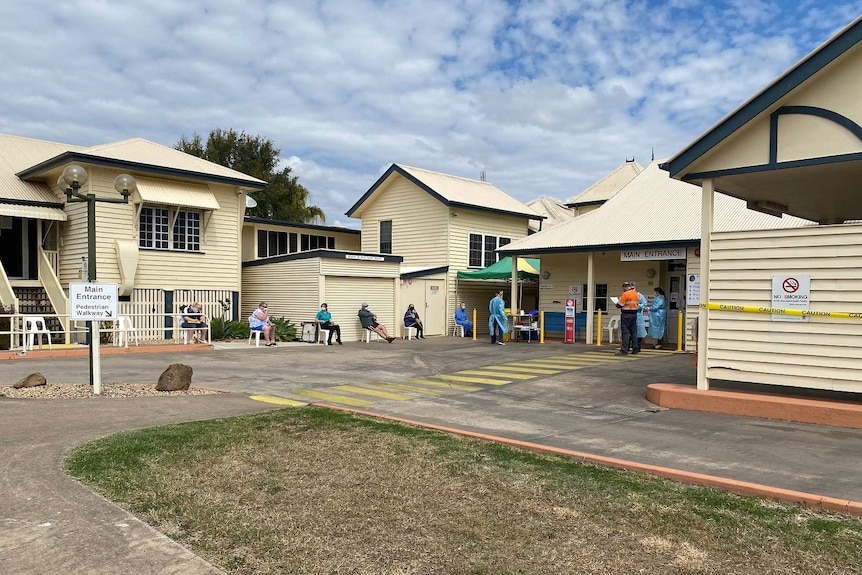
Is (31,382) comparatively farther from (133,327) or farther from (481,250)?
(481,250)

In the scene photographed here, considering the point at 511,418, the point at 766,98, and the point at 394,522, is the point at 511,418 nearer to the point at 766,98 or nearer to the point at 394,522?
the point at 394,522

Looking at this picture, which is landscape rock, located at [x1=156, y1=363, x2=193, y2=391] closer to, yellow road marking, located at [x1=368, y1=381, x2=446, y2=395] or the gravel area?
the gravel area

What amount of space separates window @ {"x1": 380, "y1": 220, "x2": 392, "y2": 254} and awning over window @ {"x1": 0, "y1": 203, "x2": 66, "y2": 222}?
43.3 ft

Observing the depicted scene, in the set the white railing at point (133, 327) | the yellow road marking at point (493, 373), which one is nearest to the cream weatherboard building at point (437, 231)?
the white railing at point (133, 327)

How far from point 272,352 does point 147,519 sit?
1426 centimetres

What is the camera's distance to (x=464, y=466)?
6.26 meters

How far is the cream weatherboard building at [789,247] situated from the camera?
850 centimetres

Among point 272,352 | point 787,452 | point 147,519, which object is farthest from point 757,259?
point 272,352

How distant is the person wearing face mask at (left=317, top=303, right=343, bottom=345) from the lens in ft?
72.7

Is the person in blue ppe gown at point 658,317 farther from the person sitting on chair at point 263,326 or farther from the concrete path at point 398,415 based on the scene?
the person sitting on chair at point 263,326

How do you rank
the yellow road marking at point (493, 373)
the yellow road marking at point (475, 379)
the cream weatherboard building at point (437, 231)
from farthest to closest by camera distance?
the cream weatherboard building at point (437, 231) < the yellow road marking at point (493, 373) < the yellow road marking at point (475, 379)

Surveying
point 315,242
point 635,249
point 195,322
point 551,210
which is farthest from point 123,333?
point 551,210

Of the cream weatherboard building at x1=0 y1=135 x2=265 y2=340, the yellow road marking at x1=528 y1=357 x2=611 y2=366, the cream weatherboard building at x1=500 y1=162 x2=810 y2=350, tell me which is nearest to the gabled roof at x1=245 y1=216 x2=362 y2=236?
the cream weatherboard building at x1=0 y1=135 x2=265 y2=340

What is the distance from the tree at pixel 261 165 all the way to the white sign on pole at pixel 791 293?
1527 inches
